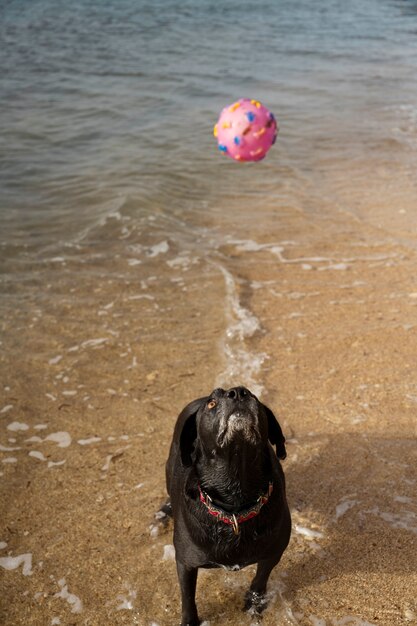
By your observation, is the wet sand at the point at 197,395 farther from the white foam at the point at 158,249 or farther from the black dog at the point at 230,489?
the black dog at the point at 230,489

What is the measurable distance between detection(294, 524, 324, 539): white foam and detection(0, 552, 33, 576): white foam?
1713mm

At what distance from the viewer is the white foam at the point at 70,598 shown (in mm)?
3863

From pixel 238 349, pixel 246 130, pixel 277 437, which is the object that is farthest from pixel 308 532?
pixel 246 130

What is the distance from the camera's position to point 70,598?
3.92m

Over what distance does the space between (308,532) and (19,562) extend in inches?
73.3

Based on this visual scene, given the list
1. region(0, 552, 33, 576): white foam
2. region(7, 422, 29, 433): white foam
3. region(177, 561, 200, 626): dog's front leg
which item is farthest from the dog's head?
region(7, 422, 29, 433): white foam

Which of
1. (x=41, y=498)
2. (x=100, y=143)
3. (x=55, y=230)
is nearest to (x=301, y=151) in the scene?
(x=100, y=143)

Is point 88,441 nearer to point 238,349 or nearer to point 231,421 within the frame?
point 238,349

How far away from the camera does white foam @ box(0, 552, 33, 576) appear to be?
4130 millimetres

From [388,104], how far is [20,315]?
11.0 meters

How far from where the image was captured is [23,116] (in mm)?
13320

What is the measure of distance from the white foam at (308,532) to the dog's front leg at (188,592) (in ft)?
2.91

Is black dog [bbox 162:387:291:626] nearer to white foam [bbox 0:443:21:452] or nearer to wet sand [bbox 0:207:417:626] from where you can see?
wet sand [bbox 0:207:417:626]

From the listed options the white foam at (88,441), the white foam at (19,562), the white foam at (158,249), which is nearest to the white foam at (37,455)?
the white foam at (88,441)
